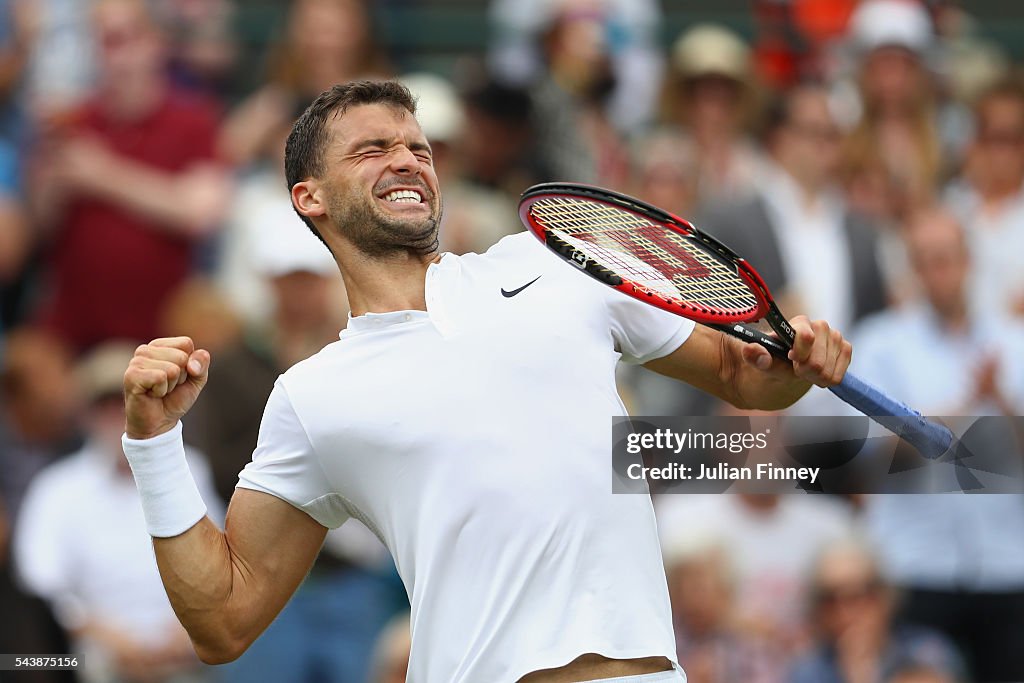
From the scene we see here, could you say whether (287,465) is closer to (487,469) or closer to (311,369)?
(311,369)

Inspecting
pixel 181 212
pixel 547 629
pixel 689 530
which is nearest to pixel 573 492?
pixel 547 629

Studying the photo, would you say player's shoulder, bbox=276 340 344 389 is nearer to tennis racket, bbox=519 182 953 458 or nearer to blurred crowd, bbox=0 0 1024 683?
tennis racket, bbox=519 182 953 458

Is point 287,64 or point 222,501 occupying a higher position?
point 287,64

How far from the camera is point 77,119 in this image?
7934 millimetres

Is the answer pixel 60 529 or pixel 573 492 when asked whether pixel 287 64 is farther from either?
pixel 573 492

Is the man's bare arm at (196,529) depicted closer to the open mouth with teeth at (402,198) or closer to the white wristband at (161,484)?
the white wristband at (161,484)

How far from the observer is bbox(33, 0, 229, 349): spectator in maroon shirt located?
25.4 ft

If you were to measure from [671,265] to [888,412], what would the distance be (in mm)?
627

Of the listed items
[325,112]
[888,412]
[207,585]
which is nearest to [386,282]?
[325,112]

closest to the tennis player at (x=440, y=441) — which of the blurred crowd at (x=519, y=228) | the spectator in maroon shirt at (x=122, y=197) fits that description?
the blurred crowd at (x=519, y=228)

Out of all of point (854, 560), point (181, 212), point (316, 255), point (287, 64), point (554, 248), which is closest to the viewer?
point (554, 248)

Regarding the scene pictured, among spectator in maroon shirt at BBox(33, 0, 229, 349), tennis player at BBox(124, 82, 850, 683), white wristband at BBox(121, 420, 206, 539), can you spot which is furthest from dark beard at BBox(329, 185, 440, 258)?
spectator in maroon shirt at BBox(33, 0, 229, 349)

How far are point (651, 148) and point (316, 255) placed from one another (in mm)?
1955

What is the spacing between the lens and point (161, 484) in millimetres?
3838
